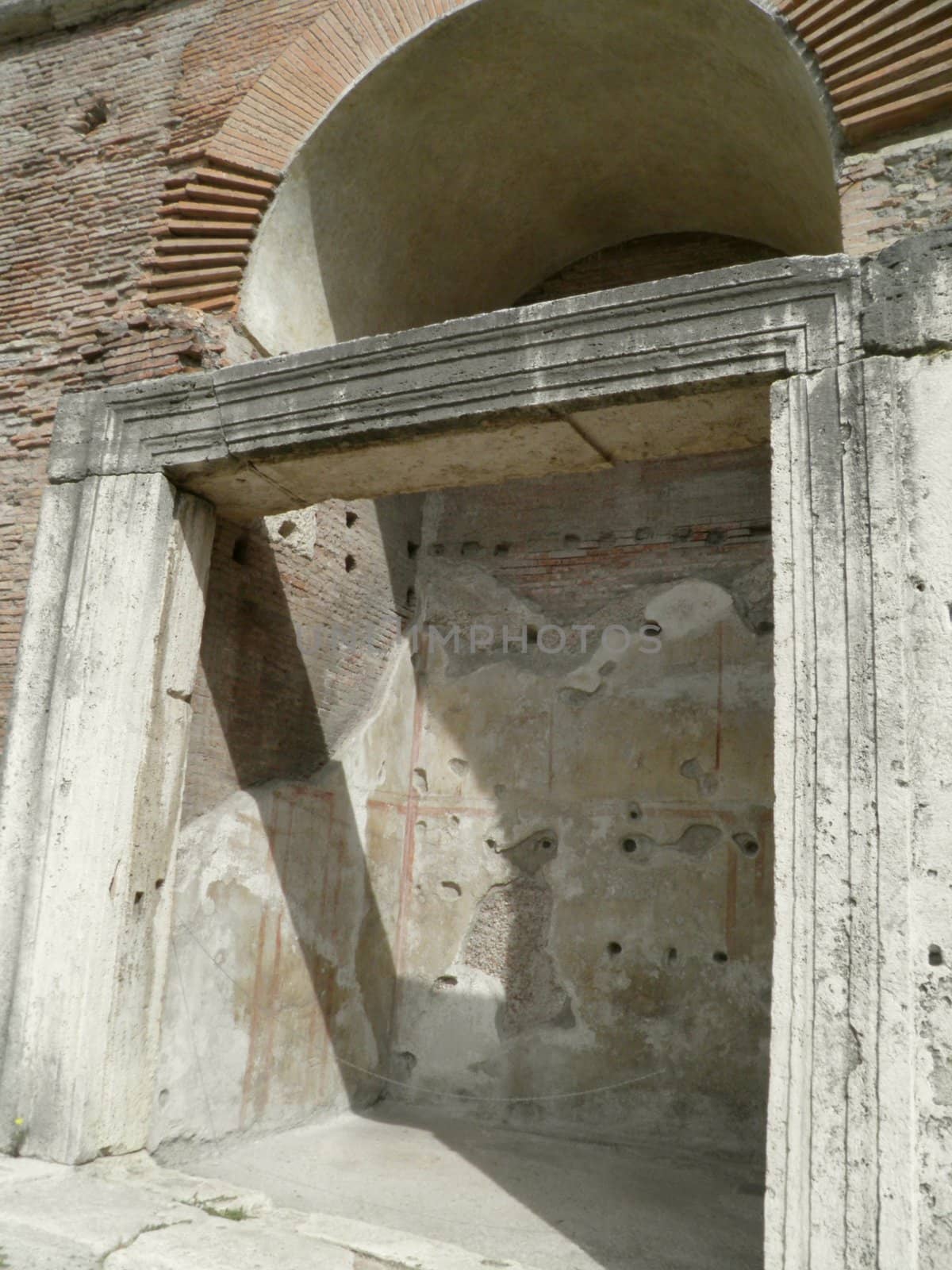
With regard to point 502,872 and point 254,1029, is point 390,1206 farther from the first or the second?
point 502,872

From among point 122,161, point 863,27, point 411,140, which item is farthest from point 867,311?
point 122,161

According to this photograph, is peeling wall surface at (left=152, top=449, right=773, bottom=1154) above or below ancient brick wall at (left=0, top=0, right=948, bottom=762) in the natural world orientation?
below

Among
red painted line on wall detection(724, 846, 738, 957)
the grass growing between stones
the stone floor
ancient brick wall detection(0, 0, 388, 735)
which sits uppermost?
ancient brick wall detection(0, 0, 388, 735)

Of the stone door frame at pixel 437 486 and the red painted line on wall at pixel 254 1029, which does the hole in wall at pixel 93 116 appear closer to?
the stone door frame at pixel 437 486

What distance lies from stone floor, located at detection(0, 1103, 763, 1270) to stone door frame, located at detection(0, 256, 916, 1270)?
463 mm

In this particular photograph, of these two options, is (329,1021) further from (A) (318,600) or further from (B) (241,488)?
(B) (241,488)

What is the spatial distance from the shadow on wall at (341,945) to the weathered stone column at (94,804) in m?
0.33

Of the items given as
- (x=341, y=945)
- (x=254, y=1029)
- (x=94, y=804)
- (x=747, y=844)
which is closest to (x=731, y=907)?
(x=747, y=844)

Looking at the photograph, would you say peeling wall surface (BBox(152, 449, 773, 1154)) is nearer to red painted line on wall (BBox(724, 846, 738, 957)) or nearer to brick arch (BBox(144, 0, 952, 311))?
red painted line on wall (BBox(724, 846, 738, 957))

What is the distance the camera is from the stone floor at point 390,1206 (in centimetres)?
309

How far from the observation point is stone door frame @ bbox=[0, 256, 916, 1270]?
9.11ft

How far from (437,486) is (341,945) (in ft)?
7.97

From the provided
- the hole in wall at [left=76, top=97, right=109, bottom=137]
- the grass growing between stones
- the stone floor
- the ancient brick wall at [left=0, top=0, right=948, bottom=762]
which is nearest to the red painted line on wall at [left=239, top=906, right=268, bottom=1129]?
the stone floor

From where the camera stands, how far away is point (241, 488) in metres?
4.38
